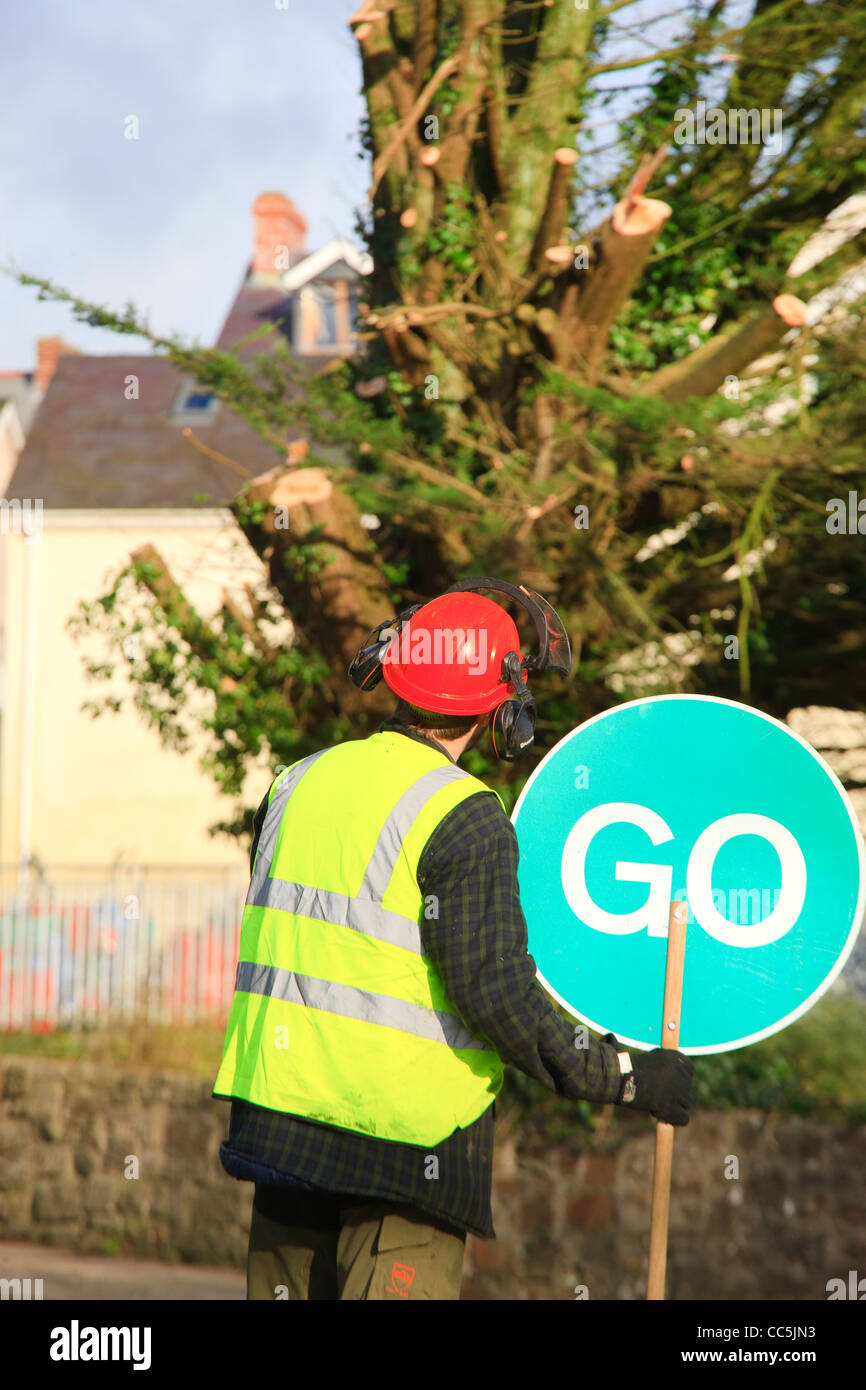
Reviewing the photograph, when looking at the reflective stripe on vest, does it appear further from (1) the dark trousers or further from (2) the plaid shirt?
(1) the dark trousers

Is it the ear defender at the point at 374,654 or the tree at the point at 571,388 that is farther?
the tree at the point at 571,388

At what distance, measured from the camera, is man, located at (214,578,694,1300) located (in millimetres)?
2648

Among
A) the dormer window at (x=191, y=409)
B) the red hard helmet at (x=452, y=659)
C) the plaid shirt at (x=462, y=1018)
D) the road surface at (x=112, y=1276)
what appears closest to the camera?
the plaid shirt at (x=462, y=1018)

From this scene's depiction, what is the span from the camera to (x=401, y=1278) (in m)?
2.66

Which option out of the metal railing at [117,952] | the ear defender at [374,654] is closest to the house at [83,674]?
the metal railing at [117,952]

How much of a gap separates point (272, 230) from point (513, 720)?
87.0ft

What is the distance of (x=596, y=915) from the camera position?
317 centimetres

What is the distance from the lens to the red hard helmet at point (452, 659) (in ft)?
9.57

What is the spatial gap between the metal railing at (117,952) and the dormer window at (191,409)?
11.3m

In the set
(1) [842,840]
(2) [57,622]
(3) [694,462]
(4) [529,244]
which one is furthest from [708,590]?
(2) [57,622]

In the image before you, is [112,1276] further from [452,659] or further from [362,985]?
[452,659]

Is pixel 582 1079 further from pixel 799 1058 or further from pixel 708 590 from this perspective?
pixel 799 1058

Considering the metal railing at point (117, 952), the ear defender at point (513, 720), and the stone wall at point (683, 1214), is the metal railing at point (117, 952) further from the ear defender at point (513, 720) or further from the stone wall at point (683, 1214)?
the ear defender at point (513, 720)

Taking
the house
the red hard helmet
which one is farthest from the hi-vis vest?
the house
